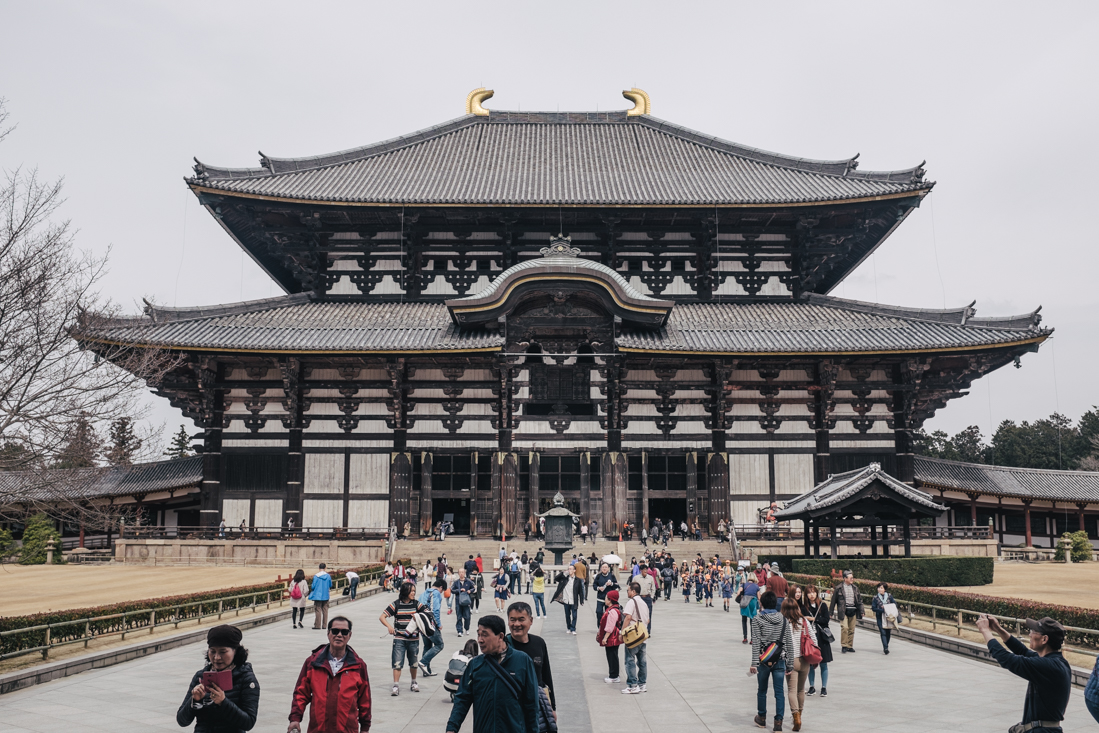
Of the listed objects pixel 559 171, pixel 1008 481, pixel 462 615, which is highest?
pixel 559 171

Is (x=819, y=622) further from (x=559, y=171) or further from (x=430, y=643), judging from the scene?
(x=559, y=171)

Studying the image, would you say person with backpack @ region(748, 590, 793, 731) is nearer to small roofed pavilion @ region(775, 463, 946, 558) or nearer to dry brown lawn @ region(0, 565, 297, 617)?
small roofed pavilion @ region(775, 463, 946, 558)

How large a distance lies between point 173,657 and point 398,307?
26.1 m

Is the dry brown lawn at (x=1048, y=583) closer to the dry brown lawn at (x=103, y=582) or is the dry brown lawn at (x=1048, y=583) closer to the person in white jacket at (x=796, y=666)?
the person in white jacket at (x=796, y=666)

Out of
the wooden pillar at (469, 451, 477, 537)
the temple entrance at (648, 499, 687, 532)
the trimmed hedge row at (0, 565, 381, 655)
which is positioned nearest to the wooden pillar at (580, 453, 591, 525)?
the temple entrance at (648, 499, 687, 532)

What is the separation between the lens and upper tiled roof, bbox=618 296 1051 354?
35906mm

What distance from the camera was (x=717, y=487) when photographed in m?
37.3

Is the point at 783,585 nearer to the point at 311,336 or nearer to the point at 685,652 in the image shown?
the point at 685,652

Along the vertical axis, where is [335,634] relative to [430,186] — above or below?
below

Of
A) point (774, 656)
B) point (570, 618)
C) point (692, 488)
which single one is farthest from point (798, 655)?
point (692, 488)

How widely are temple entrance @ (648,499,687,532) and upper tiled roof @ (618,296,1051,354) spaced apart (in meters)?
Answer: 7.78

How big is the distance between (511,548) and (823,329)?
55.5 ft

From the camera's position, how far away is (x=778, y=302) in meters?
42.2

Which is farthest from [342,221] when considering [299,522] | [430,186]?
[299,522]
